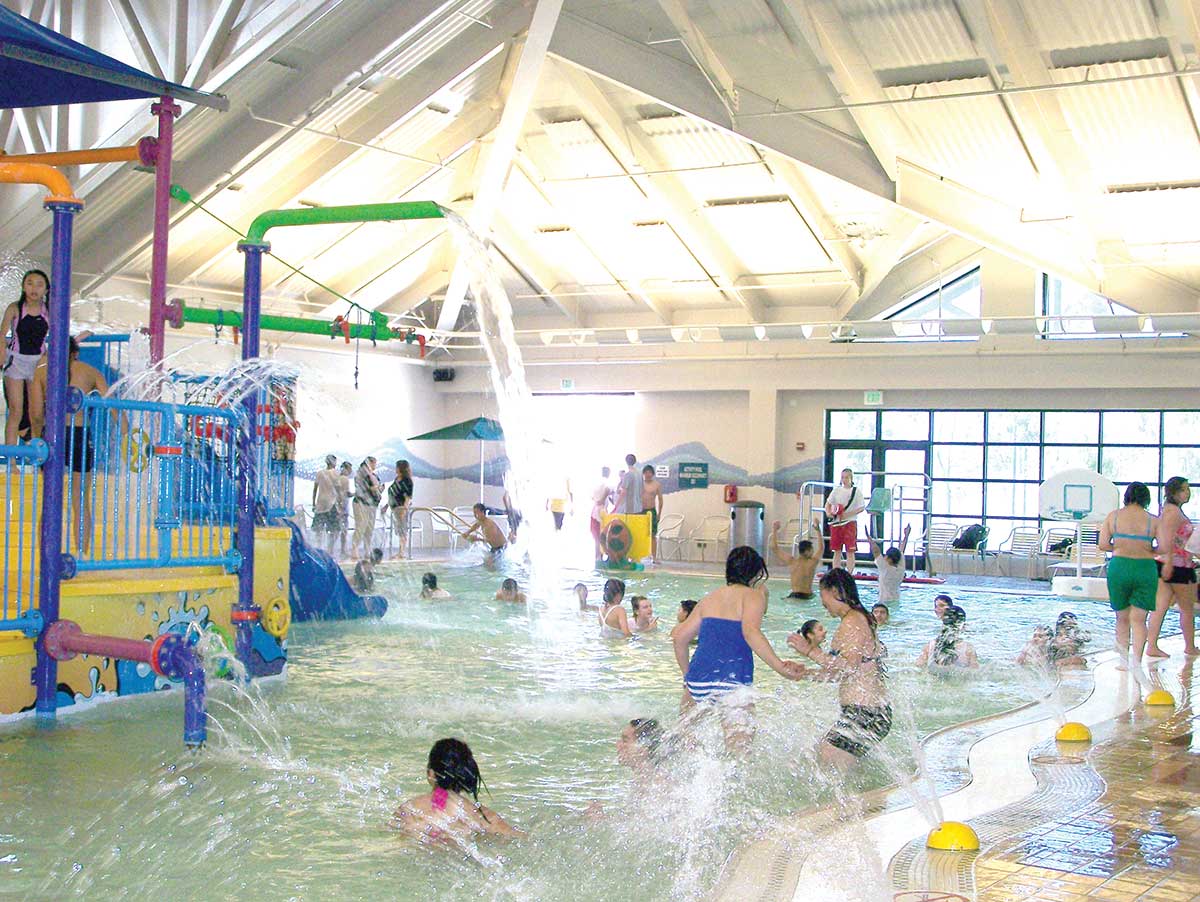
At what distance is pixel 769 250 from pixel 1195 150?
7.32 m

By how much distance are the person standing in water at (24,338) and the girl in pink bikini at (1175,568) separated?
25.6 ft

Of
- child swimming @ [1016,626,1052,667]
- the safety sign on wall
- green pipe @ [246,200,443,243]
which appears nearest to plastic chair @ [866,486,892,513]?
the safety sign on wall

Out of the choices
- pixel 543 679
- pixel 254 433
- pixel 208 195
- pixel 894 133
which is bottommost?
pixel 543 679

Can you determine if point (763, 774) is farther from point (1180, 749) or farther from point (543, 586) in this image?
point (543, 586)

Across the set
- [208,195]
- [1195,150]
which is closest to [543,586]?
[208,195]

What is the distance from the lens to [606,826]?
4.82m

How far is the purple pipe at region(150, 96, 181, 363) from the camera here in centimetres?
727

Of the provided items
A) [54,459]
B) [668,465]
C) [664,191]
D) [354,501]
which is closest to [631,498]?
[668,465]

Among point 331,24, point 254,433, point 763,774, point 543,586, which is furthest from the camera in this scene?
point 543,586

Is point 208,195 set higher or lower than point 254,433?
higher

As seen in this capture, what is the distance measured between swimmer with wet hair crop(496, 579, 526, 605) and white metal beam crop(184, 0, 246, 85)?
19.6 ft

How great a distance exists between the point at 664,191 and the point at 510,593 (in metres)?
7.39

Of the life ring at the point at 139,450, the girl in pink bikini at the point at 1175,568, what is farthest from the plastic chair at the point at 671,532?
the life ring at the point at 139,450

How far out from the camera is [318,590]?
1108 cm
